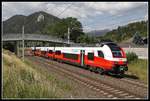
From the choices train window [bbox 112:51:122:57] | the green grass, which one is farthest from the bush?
train window [bbox 112:51:122:57]

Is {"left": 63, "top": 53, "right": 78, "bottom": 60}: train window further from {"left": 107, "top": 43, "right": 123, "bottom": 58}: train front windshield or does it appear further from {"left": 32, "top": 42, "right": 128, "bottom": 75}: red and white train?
{"left": 107, "top": 43, "right": 123, "bottom": 58}: train front windshield

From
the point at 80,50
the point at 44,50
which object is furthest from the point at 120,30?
the point at 80,50

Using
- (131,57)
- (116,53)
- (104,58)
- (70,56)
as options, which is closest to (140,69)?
(116,53)

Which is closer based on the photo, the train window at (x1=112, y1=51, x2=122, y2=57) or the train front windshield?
the train window at (x1=112, y1=51, x2=122, y2=57)

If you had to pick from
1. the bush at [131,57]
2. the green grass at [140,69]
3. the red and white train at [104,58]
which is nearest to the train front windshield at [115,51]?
the red and white train at [104,58]

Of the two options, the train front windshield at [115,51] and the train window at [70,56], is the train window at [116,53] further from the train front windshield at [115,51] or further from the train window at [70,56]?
the train window at [70,56]

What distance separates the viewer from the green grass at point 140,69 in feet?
90.7

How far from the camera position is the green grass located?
27644 mm

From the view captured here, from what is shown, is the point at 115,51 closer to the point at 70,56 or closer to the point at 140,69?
the point at 140,69

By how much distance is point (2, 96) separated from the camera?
12172 mm

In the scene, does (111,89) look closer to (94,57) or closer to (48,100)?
(48,100)

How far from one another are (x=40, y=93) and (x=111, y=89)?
29.3 ft

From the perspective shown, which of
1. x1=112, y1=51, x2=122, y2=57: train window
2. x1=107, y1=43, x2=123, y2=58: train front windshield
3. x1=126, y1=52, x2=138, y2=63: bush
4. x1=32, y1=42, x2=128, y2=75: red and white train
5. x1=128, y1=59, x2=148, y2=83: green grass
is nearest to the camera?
x1=128, y1=59, x2=148, y2=83: green grass

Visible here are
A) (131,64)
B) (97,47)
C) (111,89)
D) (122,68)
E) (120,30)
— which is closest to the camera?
(111,89)
